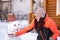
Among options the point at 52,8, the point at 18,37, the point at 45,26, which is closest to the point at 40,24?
the point at 45,26

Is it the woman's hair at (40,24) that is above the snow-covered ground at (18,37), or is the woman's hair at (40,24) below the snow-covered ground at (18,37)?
above

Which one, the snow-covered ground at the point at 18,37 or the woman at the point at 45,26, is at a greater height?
the woman at the point at 45,26

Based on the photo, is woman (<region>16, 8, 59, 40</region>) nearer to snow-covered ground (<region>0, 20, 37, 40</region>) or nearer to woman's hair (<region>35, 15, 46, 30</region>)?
woman's hair (<region>35, 15, 46, 30</region>)

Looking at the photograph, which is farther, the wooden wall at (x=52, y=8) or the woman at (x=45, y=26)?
the wooden wall at (x=52, y=8)

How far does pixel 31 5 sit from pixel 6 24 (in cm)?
73

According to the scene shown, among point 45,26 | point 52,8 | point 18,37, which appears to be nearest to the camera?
point 45,26

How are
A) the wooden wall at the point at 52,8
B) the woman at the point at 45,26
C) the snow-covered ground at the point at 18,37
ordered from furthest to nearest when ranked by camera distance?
the wooden wall at the point at 52,8, the snow-covered ground at the point at 18,37, the woman at the point at 45,26

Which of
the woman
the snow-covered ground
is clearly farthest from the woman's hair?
the snow-covered ground

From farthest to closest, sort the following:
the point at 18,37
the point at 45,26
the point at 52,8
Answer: the point at 52,8 → the point at 18,37 → the point at 45,26

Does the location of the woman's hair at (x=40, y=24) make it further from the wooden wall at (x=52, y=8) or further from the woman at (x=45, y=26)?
the wooden wall at (x=52, y=8)

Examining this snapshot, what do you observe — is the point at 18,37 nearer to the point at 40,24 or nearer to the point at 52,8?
the point at 52,8

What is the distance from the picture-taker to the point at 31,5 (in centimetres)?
435

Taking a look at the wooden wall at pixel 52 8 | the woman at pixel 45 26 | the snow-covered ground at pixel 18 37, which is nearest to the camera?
the woman at pixel 45 26

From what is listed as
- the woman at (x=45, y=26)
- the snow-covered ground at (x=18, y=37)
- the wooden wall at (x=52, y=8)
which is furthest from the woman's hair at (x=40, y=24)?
the wooden wall at (x=52, y=8)
